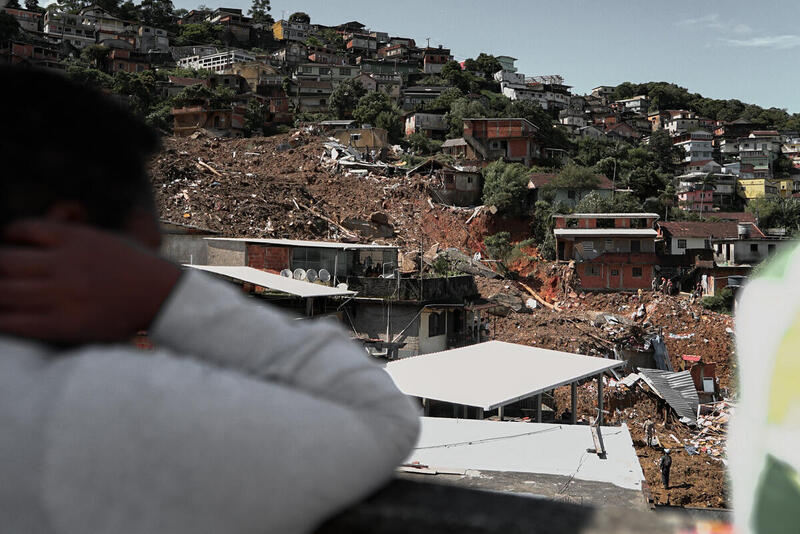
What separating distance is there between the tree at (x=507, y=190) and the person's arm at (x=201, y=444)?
25.6 m

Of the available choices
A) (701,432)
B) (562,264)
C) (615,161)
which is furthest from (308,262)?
(615,161)

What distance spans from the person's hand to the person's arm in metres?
0.04

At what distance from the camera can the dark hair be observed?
55 centimetres

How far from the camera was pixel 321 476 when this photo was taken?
53cm

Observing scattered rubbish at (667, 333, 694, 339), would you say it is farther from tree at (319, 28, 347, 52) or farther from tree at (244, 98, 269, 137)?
tree at (319, 28, 347, 52)

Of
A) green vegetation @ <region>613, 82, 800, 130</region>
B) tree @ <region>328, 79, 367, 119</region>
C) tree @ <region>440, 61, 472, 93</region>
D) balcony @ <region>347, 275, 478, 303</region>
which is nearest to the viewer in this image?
balcony @ <region>347, 275, 478, 303</region>

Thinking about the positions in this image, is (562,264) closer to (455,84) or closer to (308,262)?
(308,262)

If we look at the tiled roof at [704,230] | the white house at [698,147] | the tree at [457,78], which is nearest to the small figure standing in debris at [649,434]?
the tiled roof at [704,230]

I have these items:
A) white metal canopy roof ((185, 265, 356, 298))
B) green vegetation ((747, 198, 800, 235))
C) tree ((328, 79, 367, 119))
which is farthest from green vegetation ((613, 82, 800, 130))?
white metal canopy roof ((185, 265, 356, 298))

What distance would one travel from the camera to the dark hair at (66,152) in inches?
21.6

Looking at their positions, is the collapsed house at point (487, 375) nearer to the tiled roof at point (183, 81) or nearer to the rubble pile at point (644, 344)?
the rubble pile at point (644, 344)

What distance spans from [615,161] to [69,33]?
1577 inches

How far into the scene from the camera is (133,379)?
1.63ft

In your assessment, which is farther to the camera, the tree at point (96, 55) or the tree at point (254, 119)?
the tree at point (96, 55)
